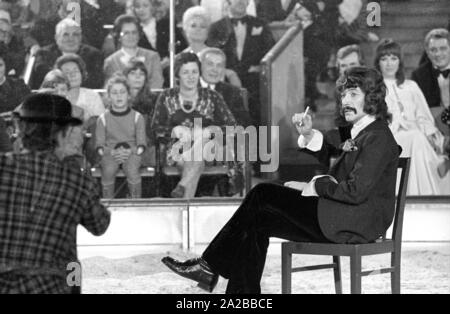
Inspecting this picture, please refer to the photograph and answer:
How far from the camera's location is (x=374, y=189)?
3.84 m

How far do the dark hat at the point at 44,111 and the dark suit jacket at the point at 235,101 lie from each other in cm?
358

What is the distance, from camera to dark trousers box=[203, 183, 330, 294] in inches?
148

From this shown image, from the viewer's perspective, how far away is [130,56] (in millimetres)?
6613

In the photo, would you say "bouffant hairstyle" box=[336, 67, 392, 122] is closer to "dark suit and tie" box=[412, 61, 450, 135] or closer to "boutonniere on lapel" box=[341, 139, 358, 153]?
"boutonniere on lapel" box=[341, 139, 358, 153]

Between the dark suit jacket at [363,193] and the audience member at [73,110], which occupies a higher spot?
the audience member at [73,110]

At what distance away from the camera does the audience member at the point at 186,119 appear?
6.58 meters

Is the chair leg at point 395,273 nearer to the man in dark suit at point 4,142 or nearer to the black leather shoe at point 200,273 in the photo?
the black leather shoe at point 200,273

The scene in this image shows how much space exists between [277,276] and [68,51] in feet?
7.05

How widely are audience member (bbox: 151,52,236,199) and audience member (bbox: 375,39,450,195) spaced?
1.06 meters

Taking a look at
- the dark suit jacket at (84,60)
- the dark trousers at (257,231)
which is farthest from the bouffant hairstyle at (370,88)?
the dark suit jacket at (84,60)

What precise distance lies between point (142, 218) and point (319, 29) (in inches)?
65.9

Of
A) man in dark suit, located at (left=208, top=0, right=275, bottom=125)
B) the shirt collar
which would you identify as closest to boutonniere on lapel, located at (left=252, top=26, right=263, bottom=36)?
man in dark suit, located at (left=208, top=0, right=275, bottom=125)

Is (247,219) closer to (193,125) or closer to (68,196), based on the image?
(68,196)
